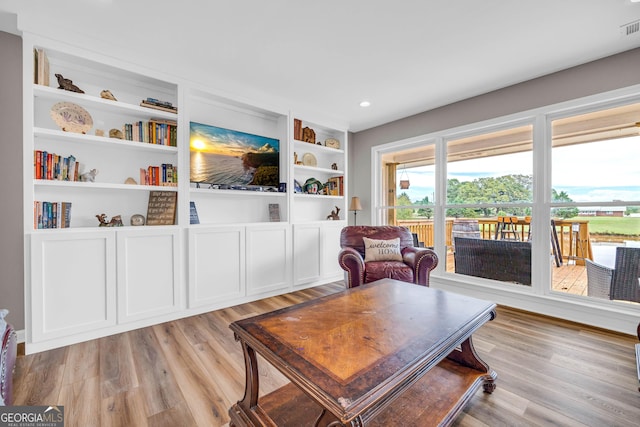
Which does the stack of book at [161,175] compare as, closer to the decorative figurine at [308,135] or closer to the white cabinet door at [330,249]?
the decorative figurine at [308,135]

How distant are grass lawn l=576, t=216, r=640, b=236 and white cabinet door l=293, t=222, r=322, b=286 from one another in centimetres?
303

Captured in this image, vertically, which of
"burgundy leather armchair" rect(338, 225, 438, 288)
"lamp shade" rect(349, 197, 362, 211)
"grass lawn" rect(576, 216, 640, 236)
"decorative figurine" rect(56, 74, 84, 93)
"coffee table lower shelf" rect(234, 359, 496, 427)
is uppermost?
"decorative figurine" rect(56, 74, 84, 93)

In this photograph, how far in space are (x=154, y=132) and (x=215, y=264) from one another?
1482 mm

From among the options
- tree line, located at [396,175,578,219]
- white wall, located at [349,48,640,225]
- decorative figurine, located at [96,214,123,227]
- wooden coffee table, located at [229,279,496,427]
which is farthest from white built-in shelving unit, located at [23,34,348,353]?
tree line, located at [396,175,578,219]

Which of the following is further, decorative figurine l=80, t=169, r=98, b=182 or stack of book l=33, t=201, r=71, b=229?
decorative figurine l=80, t=169, r=98, b=182

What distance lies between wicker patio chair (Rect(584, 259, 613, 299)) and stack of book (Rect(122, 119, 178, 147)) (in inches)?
173

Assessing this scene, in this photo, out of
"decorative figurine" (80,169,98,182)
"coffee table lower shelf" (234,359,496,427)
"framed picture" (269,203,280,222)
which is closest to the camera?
"coffee table lower shelf" (234,359,496,427)

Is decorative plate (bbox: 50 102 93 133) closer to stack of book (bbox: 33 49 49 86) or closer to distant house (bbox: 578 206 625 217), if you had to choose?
stack of book (bbox: 33 49 49 86)

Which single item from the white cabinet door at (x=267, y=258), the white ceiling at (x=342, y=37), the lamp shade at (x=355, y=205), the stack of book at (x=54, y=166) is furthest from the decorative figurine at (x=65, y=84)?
the lamp shade at (x=355, y=205)

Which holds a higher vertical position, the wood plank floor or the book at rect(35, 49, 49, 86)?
the book at rect(35, 49, 49, 86)

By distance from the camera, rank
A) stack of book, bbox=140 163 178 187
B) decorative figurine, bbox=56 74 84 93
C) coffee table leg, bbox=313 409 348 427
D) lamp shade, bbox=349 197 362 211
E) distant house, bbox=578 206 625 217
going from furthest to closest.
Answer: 1. lamp shade, bbox=349 197 362 211
2. stack of book, bbox=140 163 178 187
3. distant house, bbox=578 206 625 217
4. decorative figurine, bbox=56 74 84 93
5. coffee table leg, bbox=313 409 348 427

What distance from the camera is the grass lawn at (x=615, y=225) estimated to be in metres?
2.49

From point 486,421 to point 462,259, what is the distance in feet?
8.17

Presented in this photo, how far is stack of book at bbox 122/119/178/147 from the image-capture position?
2.62 meters
